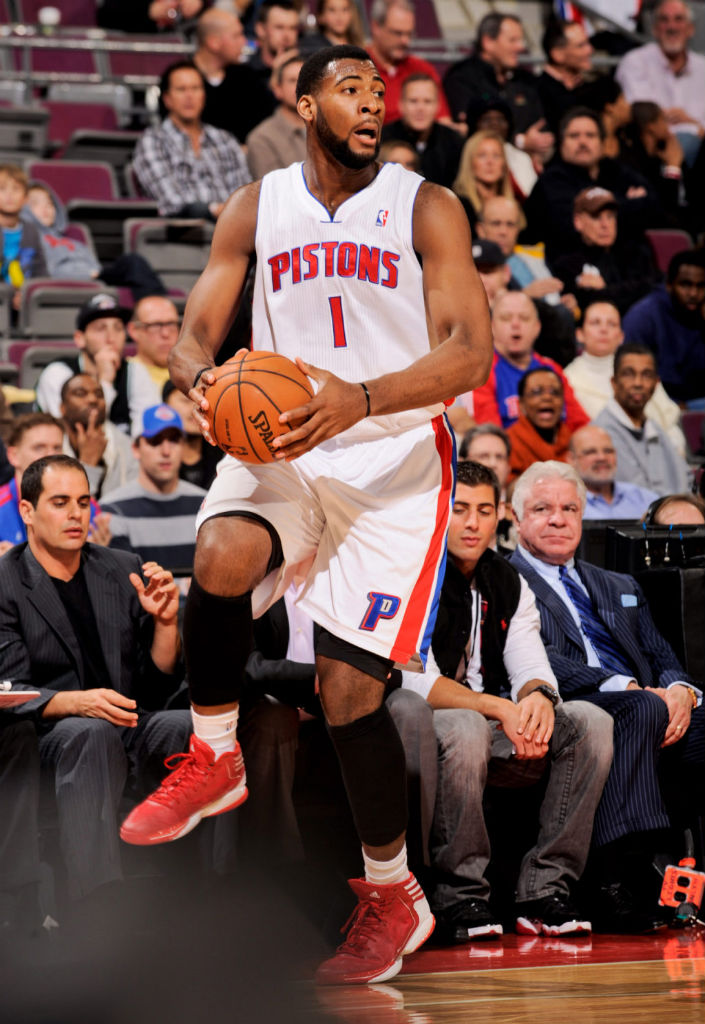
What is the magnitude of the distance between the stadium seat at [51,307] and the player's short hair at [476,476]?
3.88 metres

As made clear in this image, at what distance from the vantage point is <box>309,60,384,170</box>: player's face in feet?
10.2

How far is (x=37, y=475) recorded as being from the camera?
4.33m

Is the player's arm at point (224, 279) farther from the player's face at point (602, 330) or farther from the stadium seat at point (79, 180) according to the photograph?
the stadium seat at point (79, 180)

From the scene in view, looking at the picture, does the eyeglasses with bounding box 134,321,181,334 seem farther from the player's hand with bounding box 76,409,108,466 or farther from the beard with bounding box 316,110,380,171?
the beard with bounding box 316,110,380,171

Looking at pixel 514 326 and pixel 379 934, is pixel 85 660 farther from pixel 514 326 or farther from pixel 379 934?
pixel 514 326

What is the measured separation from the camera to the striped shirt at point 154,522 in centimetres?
547

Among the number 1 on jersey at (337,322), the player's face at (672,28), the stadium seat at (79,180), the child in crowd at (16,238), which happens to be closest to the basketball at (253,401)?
A: the number 1 on jersey at (337,322)

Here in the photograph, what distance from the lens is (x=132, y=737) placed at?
405 centimetres

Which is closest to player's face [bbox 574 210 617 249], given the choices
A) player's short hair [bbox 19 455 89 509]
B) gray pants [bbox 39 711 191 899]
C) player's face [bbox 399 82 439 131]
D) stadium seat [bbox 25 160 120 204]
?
player's face [bbox 399 82 439 131]

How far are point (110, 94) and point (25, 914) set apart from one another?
809cm

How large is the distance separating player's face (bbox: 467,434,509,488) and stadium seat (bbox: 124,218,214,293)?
10.9 ft

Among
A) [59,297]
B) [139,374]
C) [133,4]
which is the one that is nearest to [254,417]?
[139,374]

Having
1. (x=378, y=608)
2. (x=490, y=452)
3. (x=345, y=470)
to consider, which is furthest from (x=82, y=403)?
(x=378, y=608)

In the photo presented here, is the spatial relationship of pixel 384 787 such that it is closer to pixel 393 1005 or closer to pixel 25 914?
pixel 393 1005
